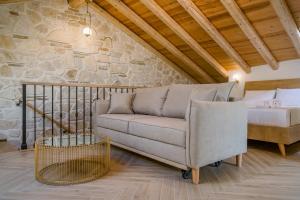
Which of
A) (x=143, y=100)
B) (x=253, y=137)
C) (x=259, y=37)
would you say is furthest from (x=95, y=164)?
(x=259, y=37)

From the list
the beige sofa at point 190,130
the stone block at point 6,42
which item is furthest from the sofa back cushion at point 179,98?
the stone block at point 6,42

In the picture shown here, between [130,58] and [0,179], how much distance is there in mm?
3435

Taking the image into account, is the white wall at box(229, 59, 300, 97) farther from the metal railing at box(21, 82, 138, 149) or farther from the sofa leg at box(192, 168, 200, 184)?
the metal railing at box(21, 82, 138, 149)

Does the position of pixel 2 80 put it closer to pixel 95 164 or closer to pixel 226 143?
pixel 95 164

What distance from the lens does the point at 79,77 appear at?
4.12 meters

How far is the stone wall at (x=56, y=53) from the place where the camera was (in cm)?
340

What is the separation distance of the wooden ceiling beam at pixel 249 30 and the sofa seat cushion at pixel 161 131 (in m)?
2.05

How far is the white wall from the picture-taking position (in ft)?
13.3

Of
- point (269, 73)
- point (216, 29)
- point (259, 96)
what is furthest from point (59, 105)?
point (269, 73)

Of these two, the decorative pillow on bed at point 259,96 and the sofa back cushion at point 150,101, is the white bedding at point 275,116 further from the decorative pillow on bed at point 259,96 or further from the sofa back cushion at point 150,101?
the sofa back cushion at point 150,101

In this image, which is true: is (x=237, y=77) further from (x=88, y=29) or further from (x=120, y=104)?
(x=88, y=29)

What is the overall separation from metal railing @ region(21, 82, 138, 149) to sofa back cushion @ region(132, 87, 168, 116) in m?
0.76

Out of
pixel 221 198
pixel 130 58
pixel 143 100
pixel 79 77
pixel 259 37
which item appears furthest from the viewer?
pixel 130 58

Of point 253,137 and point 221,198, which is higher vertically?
point 253,137
